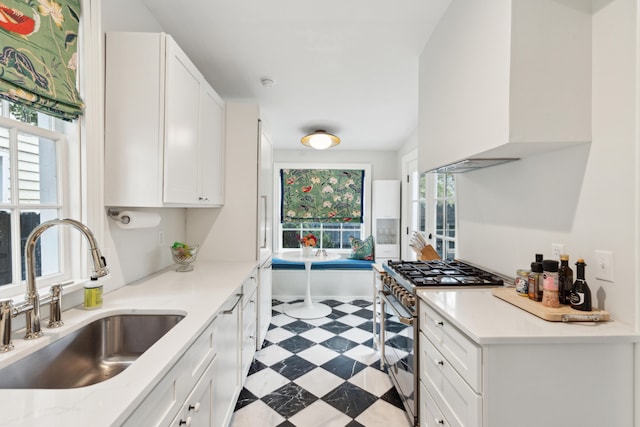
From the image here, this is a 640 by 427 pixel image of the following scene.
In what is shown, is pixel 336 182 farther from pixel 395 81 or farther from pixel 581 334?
pixel 581 334

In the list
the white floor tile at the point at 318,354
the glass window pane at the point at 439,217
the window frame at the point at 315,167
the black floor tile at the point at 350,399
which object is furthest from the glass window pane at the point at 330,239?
the black floor tile at the point at 350,399

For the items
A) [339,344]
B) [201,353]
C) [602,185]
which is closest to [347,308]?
[339,344]

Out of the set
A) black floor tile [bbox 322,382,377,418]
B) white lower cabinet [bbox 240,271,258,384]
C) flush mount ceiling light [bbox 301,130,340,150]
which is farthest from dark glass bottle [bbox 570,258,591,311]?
flush mount ceiling light [bbox 301,130,340,150]

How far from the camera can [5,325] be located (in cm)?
92

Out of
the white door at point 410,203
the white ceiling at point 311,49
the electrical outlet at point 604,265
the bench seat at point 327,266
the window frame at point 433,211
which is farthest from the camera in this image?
the bench seat at point 327,266

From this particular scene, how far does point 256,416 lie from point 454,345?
1.36 m

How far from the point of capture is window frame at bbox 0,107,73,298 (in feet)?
3.73

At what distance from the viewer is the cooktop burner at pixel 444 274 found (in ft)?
5.46

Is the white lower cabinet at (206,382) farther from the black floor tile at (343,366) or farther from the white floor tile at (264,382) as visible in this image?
the black floor tile at (343,366)

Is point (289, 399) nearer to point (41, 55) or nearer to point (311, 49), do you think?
point (41, 55)

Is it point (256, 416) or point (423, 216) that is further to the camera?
point (423, 216)

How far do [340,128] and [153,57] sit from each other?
2.55 meters

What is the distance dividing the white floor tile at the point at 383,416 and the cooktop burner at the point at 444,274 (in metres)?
0.88

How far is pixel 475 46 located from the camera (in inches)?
59.2
